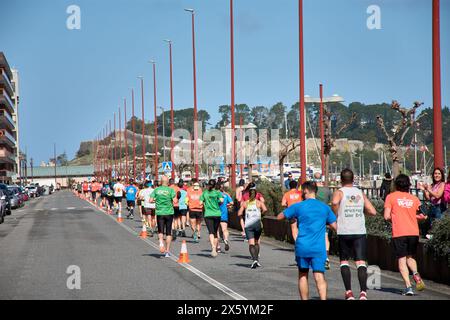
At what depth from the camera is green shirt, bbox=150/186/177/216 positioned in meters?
20.0

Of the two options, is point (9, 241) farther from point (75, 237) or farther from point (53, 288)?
point (53, 288)

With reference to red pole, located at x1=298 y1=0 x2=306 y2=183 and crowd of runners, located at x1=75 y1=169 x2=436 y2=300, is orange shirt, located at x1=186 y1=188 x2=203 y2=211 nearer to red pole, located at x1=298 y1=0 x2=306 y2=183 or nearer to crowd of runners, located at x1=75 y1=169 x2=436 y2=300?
crowd of runners, located at x1=75 y1=169 x2=436 y2=300

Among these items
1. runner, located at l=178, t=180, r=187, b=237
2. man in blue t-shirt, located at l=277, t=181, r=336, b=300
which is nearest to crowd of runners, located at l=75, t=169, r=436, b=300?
man in blue t-shirt, located at l=277, t=181, r=336, b=300

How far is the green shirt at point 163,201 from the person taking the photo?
1998 centimetres

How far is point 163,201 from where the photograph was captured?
20016mm

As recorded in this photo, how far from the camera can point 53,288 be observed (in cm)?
1381

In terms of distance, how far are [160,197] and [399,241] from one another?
7802 mm

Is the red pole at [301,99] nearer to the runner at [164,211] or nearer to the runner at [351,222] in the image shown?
the runner at [164,211]

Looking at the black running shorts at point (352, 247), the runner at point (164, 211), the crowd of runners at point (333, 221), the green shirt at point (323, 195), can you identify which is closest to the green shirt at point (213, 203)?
the crowd of runners at point (333, 221)

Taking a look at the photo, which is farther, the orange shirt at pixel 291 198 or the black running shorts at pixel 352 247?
the orange shirt at pixel 291 198

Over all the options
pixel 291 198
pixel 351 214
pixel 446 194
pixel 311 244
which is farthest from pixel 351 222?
pixel 291 198

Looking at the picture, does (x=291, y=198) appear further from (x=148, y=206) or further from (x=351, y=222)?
(x=148, y=206)

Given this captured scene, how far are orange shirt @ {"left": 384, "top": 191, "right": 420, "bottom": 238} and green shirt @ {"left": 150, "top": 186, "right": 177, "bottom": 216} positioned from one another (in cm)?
756

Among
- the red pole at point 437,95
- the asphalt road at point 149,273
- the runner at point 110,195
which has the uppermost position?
the red pole at point 437,95
